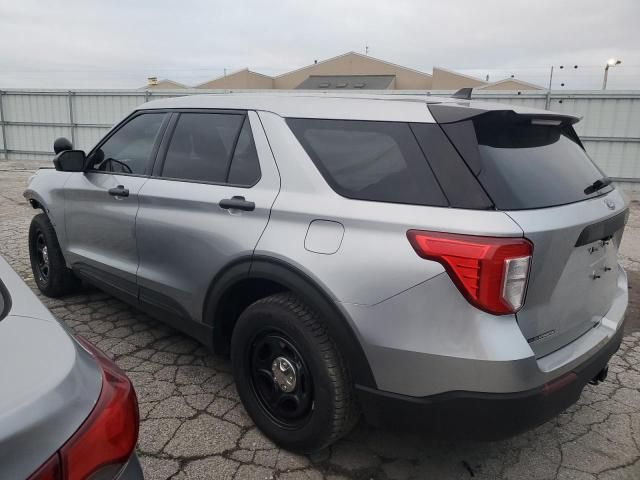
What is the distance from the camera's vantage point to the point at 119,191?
10.7 feet

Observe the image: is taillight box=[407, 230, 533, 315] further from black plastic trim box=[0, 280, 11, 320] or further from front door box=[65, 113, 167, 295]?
front door box=[65, 113, 167, 295]

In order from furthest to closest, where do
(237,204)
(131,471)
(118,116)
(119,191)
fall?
1. (118,116)
2. (119,191)
3. (237,204)
4. (131,471)

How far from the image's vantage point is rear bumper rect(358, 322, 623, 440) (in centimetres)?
184

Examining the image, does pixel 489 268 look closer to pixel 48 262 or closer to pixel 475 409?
pixel 475 409

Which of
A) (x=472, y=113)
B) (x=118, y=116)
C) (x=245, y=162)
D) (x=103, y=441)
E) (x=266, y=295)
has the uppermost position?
(x=118, y=116)

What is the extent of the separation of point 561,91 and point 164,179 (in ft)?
35.3

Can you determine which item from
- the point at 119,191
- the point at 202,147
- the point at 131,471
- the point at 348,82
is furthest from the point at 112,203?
the point at 348,82

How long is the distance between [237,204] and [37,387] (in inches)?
61.8

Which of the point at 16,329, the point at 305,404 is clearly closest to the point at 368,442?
the point at 305,404

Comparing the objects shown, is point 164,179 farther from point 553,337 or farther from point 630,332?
point 630,332

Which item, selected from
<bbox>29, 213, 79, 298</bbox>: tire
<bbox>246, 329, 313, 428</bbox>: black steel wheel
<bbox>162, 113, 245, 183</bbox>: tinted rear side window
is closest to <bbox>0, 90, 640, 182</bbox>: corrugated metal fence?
<bbox>29, 213, 79, 298</bbox>: tire

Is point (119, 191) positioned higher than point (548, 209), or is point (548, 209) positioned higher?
point (548, 209)

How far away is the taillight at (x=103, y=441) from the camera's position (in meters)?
0.98

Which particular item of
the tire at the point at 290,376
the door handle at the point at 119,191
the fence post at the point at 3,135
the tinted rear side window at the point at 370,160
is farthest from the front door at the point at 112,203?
the fence post at the point at 3,135
